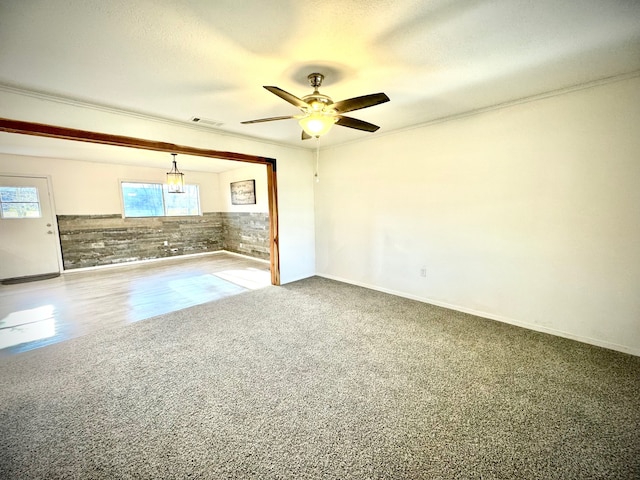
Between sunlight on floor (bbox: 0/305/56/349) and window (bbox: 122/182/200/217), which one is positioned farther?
window (bbox: 122/182/200/217)

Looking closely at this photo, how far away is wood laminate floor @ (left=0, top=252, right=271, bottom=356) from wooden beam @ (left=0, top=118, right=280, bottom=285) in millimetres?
895

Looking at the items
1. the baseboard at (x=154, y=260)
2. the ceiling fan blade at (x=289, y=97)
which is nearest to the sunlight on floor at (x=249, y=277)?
the baseboard at (x=154, y=260)

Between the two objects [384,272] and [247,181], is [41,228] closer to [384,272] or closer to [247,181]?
[247,181]

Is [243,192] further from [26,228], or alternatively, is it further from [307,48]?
[307,48]

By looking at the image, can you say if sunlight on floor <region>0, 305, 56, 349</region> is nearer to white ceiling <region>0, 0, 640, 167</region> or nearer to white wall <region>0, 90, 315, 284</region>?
white wall <region>0, 90, 315, 284</region>

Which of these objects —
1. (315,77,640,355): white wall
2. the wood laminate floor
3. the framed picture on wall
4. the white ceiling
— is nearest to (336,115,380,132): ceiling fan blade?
the white ceiling

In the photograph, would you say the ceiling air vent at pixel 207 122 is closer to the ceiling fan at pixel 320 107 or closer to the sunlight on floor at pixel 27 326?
the ceiling fan at pixel 320 107

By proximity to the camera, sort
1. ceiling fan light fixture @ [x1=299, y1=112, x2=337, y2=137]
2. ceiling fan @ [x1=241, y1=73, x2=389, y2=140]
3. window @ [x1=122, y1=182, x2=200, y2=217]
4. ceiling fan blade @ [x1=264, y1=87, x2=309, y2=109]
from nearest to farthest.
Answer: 1. ceiling fan blade @ [x1=264, y1=87, x2=309, y2=109]
2. ceiling fan @ [x1=241, y1=73, x2=389, y2=140]
3. ceiling fan light fixture @ [x1=299, y1=112, x2=337, y2=137]
4. window @ [x1=122, y1=182, x2=200, y2=217]

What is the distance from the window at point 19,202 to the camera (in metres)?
4.96

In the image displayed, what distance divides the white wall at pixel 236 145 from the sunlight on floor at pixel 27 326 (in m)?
2.21

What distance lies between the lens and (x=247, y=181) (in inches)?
253

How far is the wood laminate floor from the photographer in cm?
302

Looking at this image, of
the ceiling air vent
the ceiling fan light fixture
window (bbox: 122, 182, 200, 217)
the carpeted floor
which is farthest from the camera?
window (bbox: 122, 182, 200, 217)

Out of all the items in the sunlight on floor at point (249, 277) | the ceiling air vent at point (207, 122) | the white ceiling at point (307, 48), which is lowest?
the sunlight on floor at point (249, 277)
